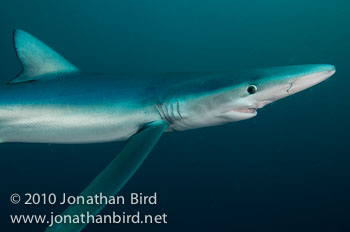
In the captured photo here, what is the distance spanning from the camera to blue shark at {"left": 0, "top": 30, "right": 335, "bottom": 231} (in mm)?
2146

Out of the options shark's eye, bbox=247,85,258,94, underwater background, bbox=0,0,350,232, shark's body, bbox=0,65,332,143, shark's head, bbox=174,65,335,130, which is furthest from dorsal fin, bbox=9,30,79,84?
underwater background, bbox=0,0,350,232

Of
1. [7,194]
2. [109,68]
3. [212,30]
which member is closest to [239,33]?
[212,30]

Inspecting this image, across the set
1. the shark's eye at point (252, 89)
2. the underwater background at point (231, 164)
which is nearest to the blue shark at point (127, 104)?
the shark's eye at point (252, 89)

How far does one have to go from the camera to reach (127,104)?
7.79 ft

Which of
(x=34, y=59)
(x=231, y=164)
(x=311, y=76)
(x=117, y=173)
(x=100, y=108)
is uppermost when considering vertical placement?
(x=231, y=164)

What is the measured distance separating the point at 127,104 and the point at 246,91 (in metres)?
1.09

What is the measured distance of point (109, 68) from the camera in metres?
31.0

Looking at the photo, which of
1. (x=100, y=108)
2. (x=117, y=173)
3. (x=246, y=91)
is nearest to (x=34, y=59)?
(x=100, y=108)

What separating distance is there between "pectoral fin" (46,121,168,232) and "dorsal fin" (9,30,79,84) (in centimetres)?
131

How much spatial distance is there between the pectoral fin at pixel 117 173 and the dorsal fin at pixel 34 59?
131cm

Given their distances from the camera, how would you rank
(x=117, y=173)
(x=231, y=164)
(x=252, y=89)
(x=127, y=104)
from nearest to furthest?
(x=117, y=173)
(x=252, y=89)
(x=127, y=104)
(x=231, y=164)

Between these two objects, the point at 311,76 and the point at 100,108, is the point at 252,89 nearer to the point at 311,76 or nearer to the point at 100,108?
the point at 311,76

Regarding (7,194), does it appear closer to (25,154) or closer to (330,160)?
(25,154)

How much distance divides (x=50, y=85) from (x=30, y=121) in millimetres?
398
